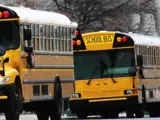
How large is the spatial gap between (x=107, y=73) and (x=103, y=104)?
102 cm

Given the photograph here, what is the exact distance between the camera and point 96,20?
4606 centimetres

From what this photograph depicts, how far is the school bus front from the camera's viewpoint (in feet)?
83.0

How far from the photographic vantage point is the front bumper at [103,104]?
2523 centimetres

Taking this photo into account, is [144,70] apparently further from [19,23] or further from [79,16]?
[79,16]

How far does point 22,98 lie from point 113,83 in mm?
7142

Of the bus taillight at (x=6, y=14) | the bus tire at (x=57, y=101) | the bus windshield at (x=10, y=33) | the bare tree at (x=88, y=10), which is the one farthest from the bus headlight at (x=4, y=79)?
the bare tree at (x=88, y=10)

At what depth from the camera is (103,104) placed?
25.4 meters

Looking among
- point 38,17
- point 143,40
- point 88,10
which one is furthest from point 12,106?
point 88,10

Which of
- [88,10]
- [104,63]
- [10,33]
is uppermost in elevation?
[88,10]

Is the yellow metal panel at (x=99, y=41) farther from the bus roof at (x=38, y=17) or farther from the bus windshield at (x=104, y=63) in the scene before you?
the bus roof at (x=38, y=17)

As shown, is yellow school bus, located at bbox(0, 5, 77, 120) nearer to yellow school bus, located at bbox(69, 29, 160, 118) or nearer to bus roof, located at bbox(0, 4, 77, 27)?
bus roof, located at bbox(0, 4, 77, 27)

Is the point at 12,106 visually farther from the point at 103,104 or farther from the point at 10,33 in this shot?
the point at 103,104

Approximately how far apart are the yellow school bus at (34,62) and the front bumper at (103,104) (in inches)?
120

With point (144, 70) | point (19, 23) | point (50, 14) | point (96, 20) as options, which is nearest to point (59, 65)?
point (50, 14)
